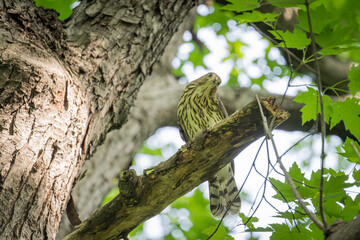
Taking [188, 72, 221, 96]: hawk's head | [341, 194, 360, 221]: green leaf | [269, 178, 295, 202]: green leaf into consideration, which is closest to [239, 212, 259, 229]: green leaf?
[269, 178, 295, 202]: green leaf

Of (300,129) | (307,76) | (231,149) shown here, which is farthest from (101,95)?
(307,76)

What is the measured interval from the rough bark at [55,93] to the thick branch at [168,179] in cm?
34

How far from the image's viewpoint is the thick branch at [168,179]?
2191 millimetres

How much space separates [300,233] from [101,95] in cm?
167

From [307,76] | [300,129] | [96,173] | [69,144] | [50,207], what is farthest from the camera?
[307,76]

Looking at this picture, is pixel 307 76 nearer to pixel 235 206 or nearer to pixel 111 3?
pixel 235 206

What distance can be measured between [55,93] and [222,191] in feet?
8.45

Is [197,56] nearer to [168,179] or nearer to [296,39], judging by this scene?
[168,179]

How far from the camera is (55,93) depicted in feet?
7.96

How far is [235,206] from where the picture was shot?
12.9 ft

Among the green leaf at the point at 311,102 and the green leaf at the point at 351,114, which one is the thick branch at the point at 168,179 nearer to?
the green leaf at the point at 311,102

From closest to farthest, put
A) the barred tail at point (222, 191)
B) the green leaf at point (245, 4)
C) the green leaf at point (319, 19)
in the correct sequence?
the green leaf at point (319, 19) < the green leaf at point (245, 4) < the barred tail at point (222, 191)

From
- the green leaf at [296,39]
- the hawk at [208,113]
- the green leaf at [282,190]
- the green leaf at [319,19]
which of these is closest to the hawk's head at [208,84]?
the hawk at [208,113]

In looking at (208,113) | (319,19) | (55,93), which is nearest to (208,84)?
(208,113)
